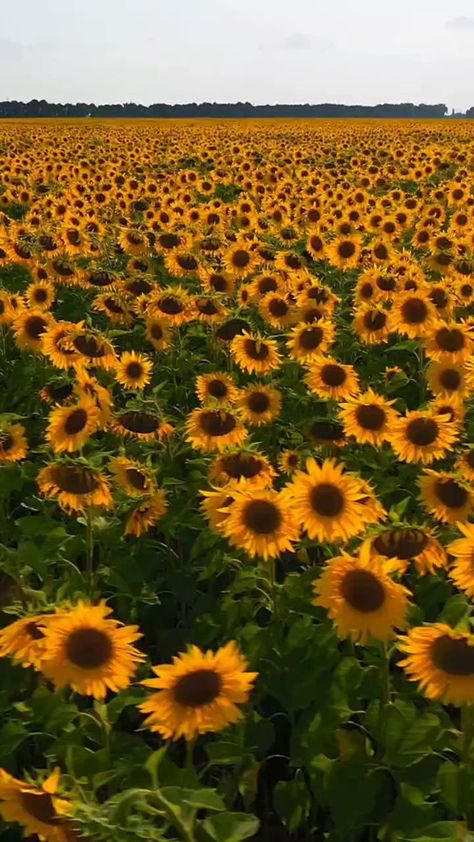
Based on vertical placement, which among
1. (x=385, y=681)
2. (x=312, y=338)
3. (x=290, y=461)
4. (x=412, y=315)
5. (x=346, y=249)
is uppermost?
(x=346, y=249)

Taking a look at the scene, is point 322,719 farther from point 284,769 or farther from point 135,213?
point 135,213

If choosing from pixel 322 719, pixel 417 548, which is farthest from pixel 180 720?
pixel 417 548

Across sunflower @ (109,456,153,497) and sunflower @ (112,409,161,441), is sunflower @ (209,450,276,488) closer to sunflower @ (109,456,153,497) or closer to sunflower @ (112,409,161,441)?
sunflower @ (109,456,153,497)

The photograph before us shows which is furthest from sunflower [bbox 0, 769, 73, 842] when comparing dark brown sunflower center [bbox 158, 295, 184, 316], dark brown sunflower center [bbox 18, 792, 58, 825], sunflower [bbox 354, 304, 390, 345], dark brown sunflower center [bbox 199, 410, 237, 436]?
sunflower [bbox 354, 304, 390, 345]

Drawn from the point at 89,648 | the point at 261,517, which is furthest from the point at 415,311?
the point at 89,648

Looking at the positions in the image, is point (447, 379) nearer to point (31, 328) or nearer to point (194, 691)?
point (31, 328)

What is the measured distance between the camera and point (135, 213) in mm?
13805

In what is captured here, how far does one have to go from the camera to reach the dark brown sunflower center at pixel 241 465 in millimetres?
4129

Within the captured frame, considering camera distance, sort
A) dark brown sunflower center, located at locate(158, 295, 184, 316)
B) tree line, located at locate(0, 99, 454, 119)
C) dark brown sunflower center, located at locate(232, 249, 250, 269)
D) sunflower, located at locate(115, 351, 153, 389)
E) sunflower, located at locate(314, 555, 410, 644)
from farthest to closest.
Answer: tree line, located at locate(0, 99, 454, 119)
dark brown sunflower center, located at locate(232, 249, 250, 269)
dark brown sunflower center, located at locate(158, 295, 184, 316)
sunflower, located at locate(115, 351, 153, 389)
sunflower, located at locate(314, 555, 410, 644)

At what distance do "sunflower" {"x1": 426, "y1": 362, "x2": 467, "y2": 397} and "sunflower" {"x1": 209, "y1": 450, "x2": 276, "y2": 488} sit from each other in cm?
210

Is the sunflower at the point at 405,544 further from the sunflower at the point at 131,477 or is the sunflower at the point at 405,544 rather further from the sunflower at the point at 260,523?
the sunflower at the point at 131,477

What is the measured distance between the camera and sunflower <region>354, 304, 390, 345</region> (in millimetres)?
6965

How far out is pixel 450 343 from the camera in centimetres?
609

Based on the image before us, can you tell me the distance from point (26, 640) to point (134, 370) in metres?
3.42
